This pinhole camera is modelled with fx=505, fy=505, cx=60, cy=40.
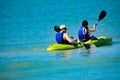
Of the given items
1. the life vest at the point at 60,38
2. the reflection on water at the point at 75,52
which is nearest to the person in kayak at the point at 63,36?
the life vest at the point at 60,38

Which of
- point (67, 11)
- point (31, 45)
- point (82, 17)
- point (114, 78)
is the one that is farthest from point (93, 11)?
point (114, 78)

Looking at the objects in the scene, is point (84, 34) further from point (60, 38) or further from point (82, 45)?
point (60, 38)

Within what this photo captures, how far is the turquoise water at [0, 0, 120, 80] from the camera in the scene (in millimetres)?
5234

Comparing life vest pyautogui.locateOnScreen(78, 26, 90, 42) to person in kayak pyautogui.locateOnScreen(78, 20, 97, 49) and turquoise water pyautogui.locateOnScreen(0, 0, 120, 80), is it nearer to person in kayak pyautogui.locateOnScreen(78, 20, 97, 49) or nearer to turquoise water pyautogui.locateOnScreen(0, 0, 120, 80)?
person in kayak pyautogui.locateOnScreen(78, 20, 97, 49)

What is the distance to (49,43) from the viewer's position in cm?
625

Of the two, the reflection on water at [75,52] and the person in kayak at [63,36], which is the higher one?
the person in kayak at [63,36]

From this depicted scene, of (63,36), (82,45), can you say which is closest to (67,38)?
(63,36)

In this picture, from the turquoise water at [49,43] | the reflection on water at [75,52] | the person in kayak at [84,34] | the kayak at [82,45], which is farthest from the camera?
the person in kayak at [84,34]

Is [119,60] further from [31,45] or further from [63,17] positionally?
[63,17]

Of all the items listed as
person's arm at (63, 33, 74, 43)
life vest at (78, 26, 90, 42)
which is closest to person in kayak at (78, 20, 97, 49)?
life vest at (78, 26, 90, 42)

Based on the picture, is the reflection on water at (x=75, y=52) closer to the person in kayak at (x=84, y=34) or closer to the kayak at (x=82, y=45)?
the kayak at (x=82, y=45)

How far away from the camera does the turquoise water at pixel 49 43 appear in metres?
5.23

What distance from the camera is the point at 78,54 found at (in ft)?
18.9

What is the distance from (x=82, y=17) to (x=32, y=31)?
934 mm
